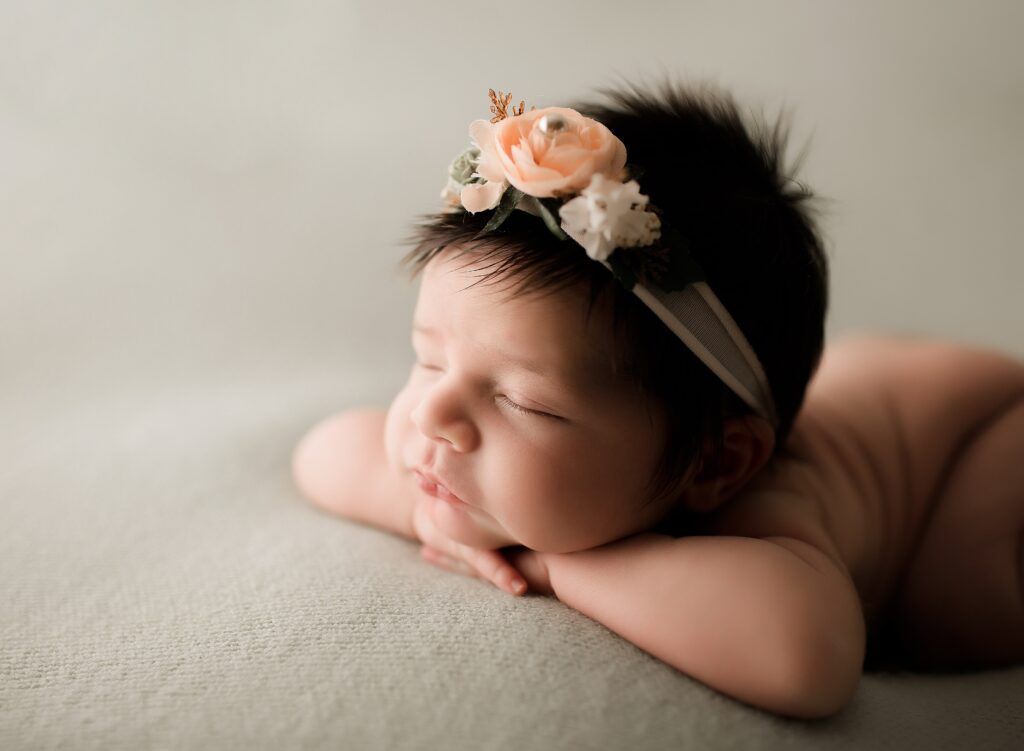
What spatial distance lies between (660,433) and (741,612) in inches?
8.7

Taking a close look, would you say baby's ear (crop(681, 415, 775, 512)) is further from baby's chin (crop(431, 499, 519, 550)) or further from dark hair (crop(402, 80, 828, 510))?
baby's chin (crop(431, 499, 519, 550))

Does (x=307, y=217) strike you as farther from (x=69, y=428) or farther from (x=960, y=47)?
(x=960, y=47)

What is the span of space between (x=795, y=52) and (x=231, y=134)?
120 cm

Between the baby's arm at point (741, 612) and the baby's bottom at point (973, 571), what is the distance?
319mm

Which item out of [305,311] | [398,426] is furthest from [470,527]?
[305,311]

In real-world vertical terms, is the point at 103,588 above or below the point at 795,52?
below

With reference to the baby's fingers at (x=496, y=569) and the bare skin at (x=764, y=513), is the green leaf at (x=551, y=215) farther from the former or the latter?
the baby's fingers at (x=496, y=569)

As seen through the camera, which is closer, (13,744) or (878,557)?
(13,744)

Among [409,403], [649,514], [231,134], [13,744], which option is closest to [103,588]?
[13,744]

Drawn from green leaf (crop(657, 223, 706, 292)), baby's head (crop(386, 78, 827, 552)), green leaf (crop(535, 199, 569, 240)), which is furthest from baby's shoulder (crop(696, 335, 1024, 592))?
green leaf (crop(535, 199, 569, 240))

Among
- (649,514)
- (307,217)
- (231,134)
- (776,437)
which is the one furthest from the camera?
(307,217)

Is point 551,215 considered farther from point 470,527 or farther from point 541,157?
A: point 470,527

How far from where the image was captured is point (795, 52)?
80.5 inches

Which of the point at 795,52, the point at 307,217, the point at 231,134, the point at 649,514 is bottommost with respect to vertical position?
the point at 649,514
